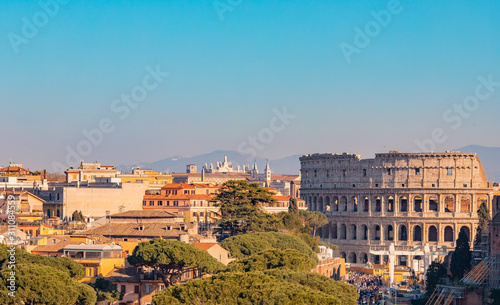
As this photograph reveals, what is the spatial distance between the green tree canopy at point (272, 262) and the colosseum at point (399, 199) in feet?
191

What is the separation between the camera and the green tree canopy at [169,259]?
166 feet

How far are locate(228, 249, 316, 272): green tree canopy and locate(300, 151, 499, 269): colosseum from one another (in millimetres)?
58272

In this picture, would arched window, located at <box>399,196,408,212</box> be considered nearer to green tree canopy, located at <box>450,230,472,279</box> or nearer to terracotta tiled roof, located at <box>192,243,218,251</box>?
green tree canopy, located at <box>450,230,472,279</box>

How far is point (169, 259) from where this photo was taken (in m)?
50.7

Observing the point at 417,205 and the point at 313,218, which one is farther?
the point at 417,205

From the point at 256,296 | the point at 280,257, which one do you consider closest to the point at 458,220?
the point at 280,257

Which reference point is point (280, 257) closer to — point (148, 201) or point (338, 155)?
point (148, 201)

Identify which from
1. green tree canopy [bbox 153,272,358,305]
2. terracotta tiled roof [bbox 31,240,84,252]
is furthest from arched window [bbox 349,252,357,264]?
green tree canopy [bbox 153,272,358,305]

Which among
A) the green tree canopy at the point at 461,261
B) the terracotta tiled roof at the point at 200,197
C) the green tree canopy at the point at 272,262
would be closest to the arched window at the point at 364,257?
the terracotta tiled roof at the point at 200,197

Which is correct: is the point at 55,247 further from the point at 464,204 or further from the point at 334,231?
the point at 464,204

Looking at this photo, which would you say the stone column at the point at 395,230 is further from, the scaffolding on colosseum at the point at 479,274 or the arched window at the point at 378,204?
the scaffolding on colosseum at the point at 479,274

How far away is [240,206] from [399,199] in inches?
1681

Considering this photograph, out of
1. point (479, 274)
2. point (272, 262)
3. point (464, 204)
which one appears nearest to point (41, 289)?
point (272, 262)

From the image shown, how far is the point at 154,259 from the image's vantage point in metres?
50.5
